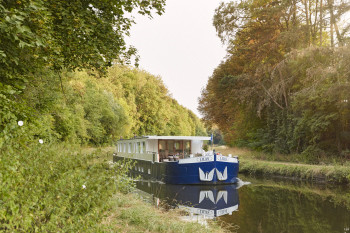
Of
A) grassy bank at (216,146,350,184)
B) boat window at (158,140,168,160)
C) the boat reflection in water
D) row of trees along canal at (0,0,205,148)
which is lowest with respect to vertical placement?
the boat reflection in water

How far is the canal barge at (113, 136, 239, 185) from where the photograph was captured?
17.3 metres

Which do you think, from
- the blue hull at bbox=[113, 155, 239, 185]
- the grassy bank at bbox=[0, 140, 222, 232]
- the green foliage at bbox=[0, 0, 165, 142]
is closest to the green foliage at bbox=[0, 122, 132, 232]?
the grassy bank at bbox=[0, 140, 222, 232]

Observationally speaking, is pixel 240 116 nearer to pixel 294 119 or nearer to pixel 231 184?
pixel 294 119

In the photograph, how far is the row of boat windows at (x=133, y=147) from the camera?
22.2 metres

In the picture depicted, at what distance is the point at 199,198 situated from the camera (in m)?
13.9

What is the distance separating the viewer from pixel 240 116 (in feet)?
92.4

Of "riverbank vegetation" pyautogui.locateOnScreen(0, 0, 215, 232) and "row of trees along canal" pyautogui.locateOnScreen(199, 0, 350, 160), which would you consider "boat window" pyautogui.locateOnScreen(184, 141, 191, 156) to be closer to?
"row of trees along canal" pyautogui.locateOnScreen(199, 0, 350, 160)

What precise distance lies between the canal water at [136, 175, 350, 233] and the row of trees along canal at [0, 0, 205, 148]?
15.0 ft

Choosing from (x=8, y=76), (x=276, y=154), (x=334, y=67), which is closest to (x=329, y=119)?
(x=334, y=67)

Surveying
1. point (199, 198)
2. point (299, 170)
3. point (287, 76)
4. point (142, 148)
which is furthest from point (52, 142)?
point (287, 76)

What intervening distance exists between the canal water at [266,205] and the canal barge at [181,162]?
1.83 ft

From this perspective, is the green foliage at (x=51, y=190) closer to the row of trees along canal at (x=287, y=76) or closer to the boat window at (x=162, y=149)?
the row of trees along canal at (x=287, y=76)

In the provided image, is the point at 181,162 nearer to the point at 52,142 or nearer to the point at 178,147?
the point at 178,147

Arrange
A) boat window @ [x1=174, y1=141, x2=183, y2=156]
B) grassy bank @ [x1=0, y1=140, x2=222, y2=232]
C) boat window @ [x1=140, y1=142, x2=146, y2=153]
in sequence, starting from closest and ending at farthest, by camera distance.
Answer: grassy bank @ [x1=0, y1=140, x2=222, y2=232], boat window @ [x1=174, y1=141, x2=183, y2=156], boat window @ [x1=140, y1=142, x2=146, y2=153]
